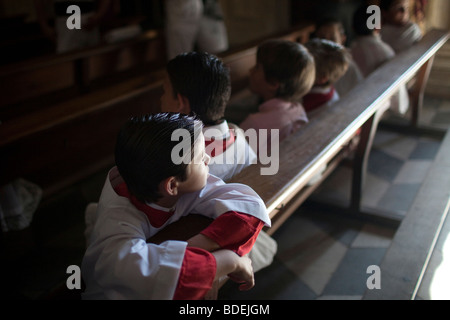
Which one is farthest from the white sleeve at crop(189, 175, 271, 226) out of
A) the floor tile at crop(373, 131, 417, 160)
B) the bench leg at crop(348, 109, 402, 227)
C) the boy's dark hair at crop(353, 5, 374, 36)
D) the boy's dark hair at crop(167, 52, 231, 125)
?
the floor tile at crop(373, 131, 417, 160)

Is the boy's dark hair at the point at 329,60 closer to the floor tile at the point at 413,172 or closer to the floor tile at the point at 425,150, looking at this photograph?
the floor tile at the point at 413,172

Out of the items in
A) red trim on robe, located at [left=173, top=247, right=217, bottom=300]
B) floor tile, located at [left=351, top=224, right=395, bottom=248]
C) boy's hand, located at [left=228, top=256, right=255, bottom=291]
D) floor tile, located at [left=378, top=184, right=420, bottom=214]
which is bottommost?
floor tile, located at [left=351, top=224, right=395, bottom=248]

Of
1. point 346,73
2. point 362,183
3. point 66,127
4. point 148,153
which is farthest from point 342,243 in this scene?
point 148,153

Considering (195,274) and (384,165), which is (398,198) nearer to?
(384,165)

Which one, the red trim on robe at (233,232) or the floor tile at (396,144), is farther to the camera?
the floor tile at (396,144)

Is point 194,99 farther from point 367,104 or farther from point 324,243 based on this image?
point 324,243

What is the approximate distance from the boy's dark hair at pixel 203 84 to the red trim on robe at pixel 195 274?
674 millimetres

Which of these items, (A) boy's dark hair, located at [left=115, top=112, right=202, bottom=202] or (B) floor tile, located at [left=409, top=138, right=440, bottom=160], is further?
(B) floor tile, located at [left=409, top=138, right=440, bottom=160]

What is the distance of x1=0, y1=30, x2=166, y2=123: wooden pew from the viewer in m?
3.12

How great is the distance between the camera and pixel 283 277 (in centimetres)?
234

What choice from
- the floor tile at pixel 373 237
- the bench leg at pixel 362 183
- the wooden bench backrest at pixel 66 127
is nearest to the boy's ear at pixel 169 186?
the wooden bench backrest at pixel 66 127

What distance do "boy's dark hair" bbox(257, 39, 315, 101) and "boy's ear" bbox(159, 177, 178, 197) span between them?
1.17 meters

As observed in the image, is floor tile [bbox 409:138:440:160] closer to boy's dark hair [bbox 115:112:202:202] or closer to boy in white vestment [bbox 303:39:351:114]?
boy in white vestment [bbox 303:39:351:114]

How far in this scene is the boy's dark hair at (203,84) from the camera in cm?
163
